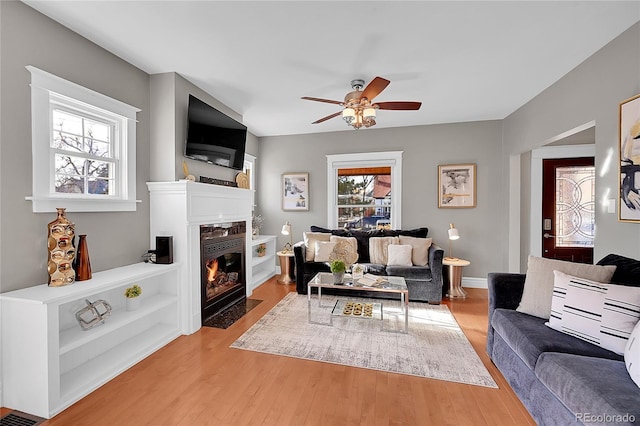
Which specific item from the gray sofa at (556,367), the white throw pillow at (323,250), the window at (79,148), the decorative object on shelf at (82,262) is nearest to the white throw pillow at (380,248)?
the white throw pillow at (323,250)

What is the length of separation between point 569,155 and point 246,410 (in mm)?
5410

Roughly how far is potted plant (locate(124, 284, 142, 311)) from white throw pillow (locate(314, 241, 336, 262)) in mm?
2313

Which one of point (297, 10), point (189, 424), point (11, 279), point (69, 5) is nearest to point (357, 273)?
point (189, 424)

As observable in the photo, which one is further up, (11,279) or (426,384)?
(11,279)

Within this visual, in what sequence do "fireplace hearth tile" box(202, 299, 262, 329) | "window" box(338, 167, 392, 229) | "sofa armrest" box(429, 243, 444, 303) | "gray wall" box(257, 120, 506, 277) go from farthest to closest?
"window" box(338, 167, 392, 229)
"gray wall" box(257, 120, 506, 277)
"sofa armrest" box(429, 243, 444, 303)
"fireplace hearth tile" box(202, 299, 262, 329)

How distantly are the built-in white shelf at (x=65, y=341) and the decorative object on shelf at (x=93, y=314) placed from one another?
4 centimetres

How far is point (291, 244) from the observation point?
505 cm

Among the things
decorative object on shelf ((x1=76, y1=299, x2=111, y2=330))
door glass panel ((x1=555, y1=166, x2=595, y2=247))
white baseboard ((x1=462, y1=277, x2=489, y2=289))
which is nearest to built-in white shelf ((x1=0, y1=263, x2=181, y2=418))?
decorative object on shelf ((x1=76, y1=299, x2=111, y2=330))

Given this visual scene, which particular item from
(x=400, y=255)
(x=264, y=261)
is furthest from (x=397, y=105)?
(x=264, y=261)

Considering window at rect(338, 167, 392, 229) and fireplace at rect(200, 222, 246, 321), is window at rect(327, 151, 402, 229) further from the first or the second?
Result: fireplace at rect(200, 222, 246, 321)

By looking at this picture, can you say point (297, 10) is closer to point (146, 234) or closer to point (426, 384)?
point (146, 234)

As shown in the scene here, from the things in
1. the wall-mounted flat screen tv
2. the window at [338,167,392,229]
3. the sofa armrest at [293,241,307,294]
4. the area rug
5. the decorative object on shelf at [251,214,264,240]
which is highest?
the wall-mounted flat screen tv

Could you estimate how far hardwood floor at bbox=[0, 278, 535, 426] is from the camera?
5.50ft

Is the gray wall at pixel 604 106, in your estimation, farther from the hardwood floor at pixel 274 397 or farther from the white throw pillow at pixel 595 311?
the hardwood floor at pixel 274 397
